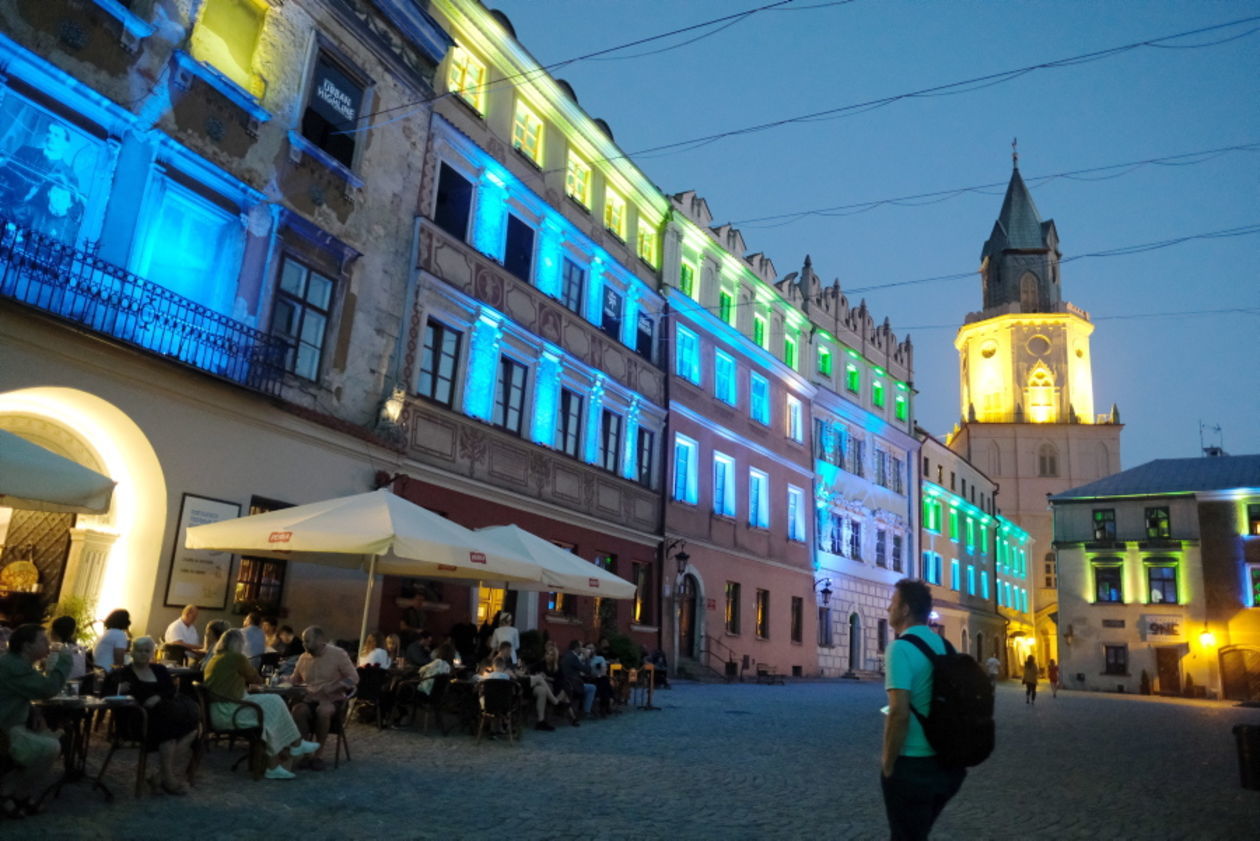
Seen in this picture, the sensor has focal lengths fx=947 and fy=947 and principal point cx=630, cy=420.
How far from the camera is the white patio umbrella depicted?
10.9m

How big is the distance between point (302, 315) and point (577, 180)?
1070 centimetres

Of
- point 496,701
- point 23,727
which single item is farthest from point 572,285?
point 23,727

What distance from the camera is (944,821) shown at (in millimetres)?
8312

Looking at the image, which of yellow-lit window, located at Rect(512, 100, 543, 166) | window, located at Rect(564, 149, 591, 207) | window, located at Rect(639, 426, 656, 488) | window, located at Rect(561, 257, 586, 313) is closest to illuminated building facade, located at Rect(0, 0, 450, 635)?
yellow-lit window, located at Rect(512, 100, 543, 166)

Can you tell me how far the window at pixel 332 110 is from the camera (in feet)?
53.5

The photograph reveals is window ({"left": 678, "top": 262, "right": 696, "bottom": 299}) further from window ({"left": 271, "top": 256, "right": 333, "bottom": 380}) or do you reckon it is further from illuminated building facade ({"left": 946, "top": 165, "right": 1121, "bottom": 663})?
illuminated building facade ({"left": 946, "top": 165, "right": 1121, "bottom": 663})

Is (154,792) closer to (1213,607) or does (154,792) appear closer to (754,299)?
(754,299)

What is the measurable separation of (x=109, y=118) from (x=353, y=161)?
4.87 metres

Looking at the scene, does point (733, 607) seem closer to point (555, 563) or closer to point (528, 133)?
point (528, 133)

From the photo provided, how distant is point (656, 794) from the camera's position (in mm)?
8812

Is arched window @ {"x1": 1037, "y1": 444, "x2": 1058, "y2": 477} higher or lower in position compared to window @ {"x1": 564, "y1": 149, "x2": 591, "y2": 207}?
higher

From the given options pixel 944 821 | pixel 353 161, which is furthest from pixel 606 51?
pixel 944 821

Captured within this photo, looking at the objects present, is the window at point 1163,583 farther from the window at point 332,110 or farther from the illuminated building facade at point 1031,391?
the window at point 332,110

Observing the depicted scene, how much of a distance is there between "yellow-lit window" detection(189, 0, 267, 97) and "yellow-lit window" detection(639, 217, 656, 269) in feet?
45.7
